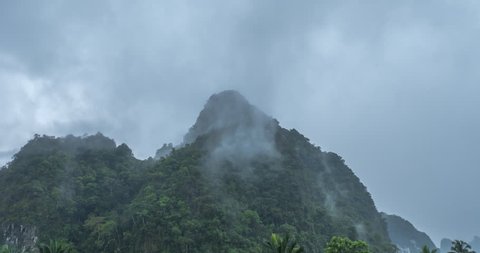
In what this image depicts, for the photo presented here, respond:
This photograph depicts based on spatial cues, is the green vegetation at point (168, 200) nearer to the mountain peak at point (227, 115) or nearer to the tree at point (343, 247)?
the mountain peak at point (227, 115)

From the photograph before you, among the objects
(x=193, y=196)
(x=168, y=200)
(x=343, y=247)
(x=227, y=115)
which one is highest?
(x=227, y=115)

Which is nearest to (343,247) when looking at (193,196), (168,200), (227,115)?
(168,200)

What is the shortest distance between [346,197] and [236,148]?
40248 mm

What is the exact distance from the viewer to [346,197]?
137250 mm

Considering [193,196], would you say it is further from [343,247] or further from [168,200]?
[343,247]

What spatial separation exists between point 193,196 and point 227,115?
6078 cm

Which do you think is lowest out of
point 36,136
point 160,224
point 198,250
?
point 198,250

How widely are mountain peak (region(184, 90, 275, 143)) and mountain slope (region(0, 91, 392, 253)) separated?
1.78 meters

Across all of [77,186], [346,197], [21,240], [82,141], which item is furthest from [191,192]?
[346,197]

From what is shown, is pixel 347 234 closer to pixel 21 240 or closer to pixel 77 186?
pixel 77 186

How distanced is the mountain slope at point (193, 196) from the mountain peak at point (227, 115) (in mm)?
1785

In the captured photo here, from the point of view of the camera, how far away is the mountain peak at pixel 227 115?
145 meters

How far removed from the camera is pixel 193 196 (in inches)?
3804

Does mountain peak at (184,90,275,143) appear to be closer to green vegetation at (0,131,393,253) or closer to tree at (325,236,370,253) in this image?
green vegetation at (0,131,393,253)
